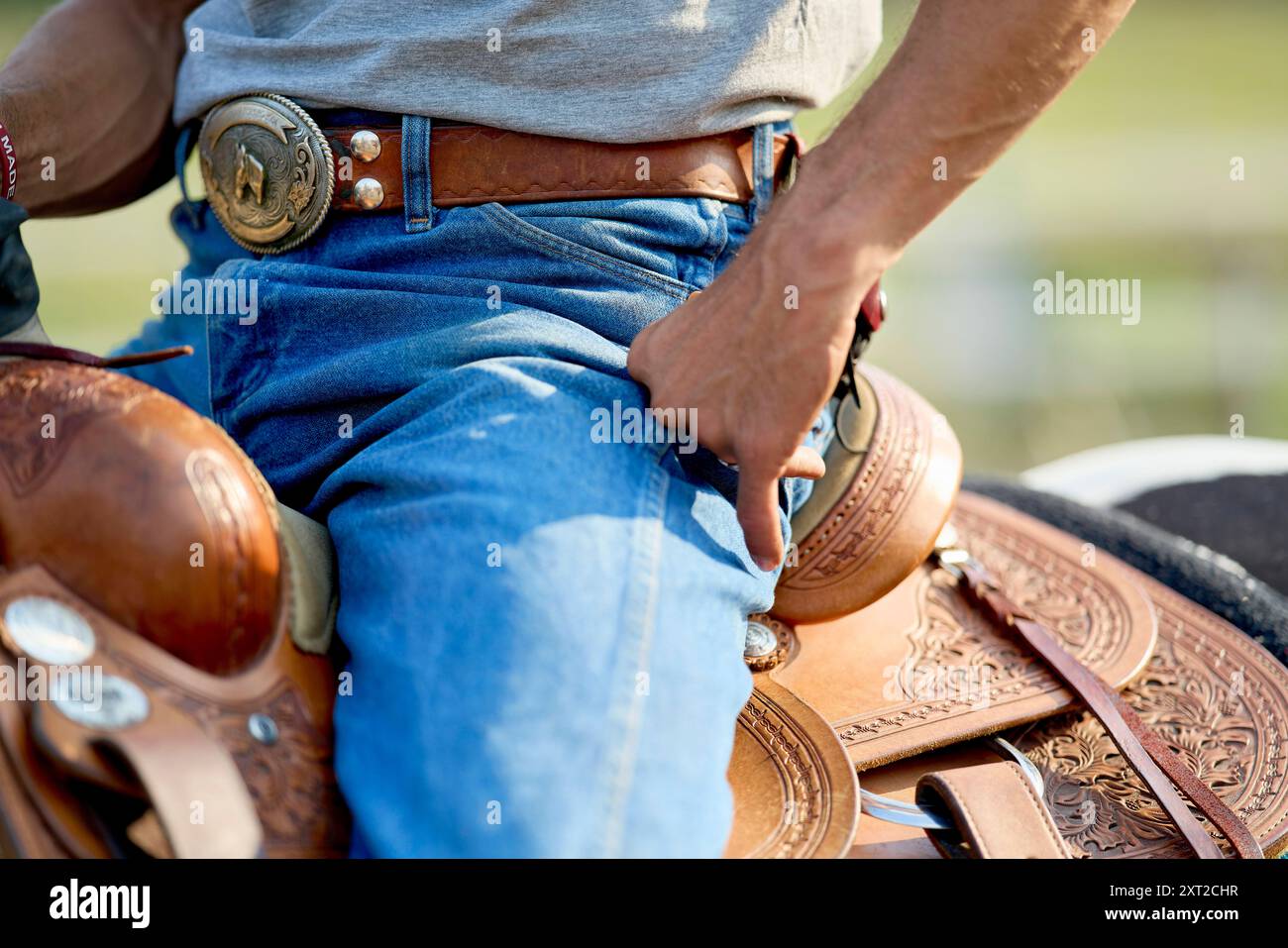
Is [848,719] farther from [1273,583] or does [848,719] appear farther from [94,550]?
[1273,583]

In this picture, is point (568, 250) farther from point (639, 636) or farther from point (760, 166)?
point (639, 636)

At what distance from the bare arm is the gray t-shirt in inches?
7.0

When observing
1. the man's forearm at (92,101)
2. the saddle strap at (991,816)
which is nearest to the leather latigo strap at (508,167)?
the man's forearm at (92,101)

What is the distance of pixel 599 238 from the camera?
3.79 feet

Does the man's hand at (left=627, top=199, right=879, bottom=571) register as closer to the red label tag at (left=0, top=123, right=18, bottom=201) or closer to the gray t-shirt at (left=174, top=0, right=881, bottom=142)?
the gray t-shirt at (left=174, top=0, right=881, bottom=142)

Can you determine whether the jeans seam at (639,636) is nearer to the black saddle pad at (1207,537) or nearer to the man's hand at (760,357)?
the man's hand at (760,357)

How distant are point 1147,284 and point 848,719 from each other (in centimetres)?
849

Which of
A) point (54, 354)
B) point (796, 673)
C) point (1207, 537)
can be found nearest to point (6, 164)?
point (54, 354)

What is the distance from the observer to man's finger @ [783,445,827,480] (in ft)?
3.69

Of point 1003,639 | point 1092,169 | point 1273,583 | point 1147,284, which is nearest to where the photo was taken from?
point 1003,639

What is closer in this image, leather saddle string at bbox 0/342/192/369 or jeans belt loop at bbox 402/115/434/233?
leather saddle string at bbox 0/342/192/369

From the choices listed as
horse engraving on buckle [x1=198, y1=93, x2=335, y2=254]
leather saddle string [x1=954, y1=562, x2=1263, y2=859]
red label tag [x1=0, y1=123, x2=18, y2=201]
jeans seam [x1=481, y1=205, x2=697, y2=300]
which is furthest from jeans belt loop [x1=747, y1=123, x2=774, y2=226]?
red label tag [x1=0, y1=123, x2=18, y2=201]
